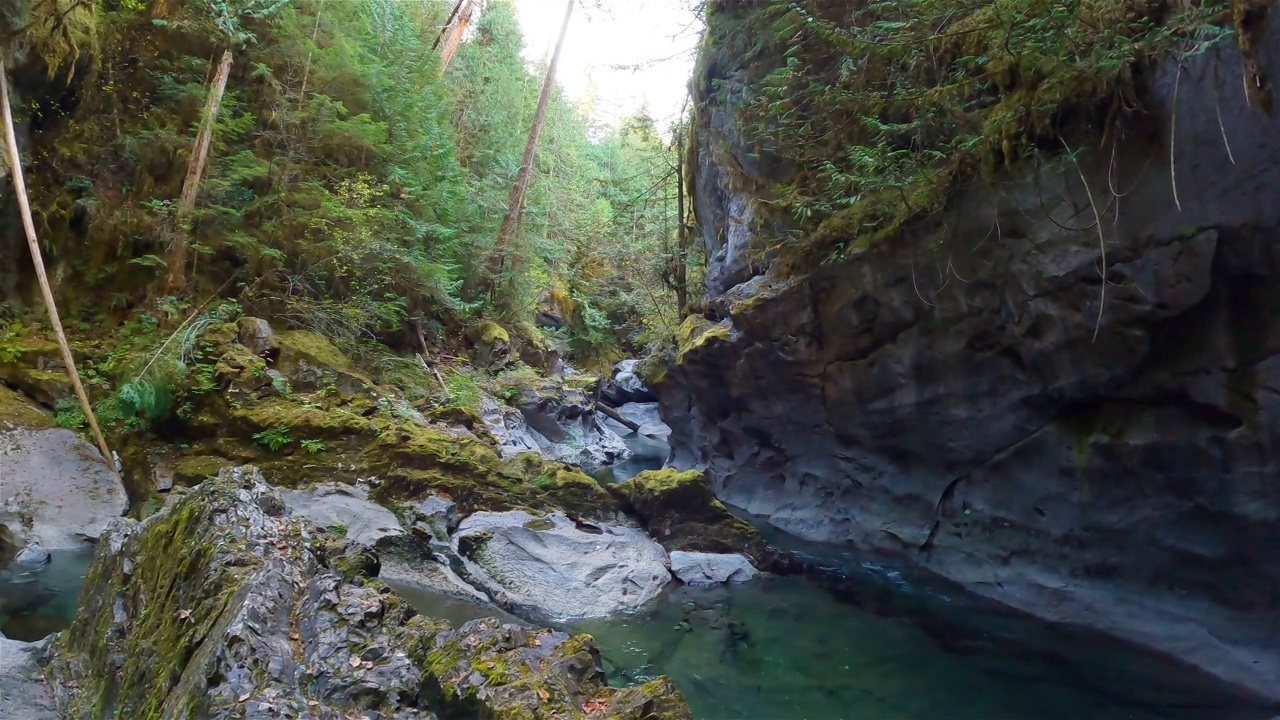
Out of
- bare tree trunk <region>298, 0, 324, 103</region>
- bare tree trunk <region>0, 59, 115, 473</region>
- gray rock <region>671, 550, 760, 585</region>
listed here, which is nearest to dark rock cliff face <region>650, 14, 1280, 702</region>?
gray rock <region>671, 550, 760, 585</region>

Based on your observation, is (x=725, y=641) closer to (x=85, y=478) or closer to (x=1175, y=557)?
(x=1175, y=557)

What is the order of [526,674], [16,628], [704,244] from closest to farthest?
1. [526,674]
2. [16,628]
3. [704,244]

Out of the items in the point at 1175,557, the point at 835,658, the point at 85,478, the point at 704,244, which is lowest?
the point at 85,478

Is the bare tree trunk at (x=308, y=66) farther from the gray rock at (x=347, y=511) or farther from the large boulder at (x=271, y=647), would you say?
the large boulder at (x=271, y=647)

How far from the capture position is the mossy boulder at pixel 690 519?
30.5 feet

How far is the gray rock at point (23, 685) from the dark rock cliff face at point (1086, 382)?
27.4 feet

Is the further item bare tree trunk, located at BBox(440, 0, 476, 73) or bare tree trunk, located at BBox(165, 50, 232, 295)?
bare tree trunk, located at BBox(440, 0, 476, 73)

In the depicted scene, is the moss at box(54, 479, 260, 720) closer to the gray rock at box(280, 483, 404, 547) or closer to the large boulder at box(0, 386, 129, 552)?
the gray rock at box(280, 483, 404, 547)

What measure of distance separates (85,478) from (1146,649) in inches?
451

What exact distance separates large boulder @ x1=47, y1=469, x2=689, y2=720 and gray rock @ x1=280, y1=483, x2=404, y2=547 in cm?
274

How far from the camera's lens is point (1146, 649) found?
22.4ft

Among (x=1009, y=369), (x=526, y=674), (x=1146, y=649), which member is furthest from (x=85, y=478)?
(x=1146, y=649)

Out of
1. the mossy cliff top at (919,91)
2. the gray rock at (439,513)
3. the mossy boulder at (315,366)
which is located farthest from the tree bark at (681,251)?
the gray rock at (439,513)

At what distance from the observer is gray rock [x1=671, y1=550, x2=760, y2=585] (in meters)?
8.55
